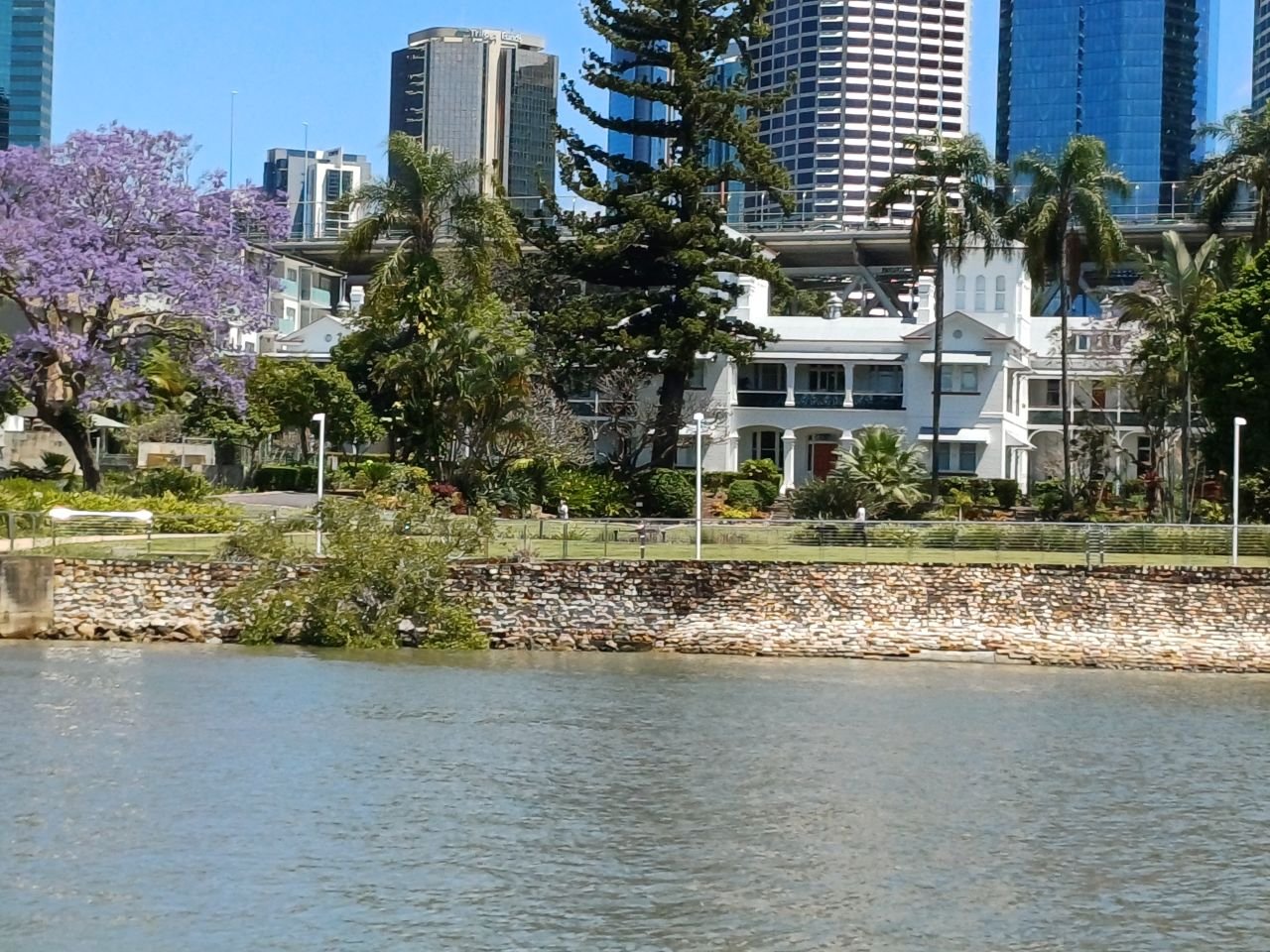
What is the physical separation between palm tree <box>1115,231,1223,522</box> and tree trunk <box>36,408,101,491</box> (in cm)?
3126

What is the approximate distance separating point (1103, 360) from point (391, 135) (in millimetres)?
29196

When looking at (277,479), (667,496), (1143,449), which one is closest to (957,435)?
(1143,449)

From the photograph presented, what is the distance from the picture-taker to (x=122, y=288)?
2057 inches

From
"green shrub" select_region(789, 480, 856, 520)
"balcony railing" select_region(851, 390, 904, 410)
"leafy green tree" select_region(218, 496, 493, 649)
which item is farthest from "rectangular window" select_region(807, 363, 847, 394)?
"leafy green tree" select_region(218, 496, 493, 649)

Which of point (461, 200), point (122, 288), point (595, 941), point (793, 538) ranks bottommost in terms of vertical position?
point (595, 941)

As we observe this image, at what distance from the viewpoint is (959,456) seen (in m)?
74.2

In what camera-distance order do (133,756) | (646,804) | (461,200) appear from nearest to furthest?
(646,804)
(133,756)
(461,200)

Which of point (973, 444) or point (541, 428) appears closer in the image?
point (541, 428)

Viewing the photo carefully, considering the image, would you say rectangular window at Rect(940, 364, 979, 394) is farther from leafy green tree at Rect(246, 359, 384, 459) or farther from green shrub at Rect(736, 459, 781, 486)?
leafy green tree at Rect(246, 359, 384, 459)

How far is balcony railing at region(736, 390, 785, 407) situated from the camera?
7631cm

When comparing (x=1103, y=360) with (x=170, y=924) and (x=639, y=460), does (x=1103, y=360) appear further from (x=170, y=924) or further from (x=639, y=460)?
(x=170, y=924)

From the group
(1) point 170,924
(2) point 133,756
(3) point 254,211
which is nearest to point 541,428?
(3) point 254,211

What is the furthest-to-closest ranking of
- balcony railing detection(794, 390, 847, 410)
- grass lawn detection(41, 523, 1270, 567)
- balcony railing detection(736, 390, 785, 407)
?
balcony railing detection(736, 390, 785, 407), balcony railing detection(794, 390, 847, 410), grass lawn detection(41, 523, 1270, 567)

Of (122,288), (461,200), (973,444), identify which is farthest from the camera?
(973,444)
